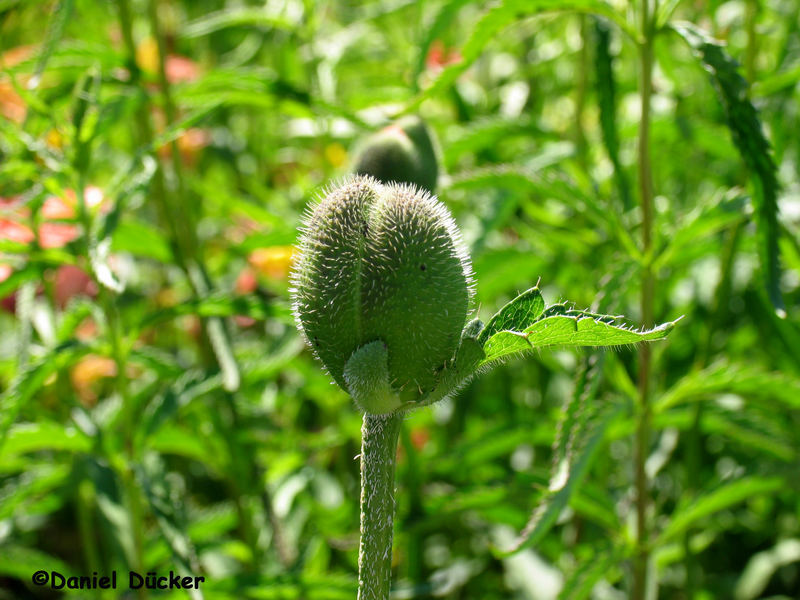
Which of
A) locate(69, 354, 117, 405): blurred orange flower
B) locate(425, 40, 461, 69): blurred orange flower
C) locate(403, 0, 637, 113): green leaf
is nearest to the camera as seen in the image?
locate(403, 0, 637, 113): green leaf

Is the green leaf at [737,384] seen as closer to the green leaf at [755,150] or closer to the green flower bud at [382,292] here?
the green leaf at [755,150]

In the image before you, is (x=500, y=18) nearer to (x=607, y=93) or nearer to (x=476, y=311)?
(x=607, y=93)

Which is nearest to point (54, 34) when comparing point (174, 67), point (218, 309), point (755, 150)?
point (218, 309)

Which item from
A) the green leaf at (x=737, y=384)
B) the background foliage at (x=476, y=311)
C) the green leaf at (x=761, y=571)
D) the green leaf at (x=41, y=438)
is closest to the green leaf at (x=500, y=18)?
the background foliage at (x=476, y=311)

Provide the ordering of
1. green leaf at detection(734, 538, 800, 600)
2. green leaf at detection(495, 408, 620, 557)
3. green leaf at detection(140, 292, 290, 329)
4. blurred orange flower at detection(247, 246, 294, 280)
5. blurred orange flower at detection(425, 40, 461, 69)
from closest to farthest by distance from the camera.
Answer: green leaf at detection(495, 408, 620, 557)
green leaf at detection(140, 292, 290, 329)
green leaf at detection(734, 538, 800, 600)
blurred orange flower at detection(247, 246, 294, 280)
blurred orange flower at detection(425, 40, 461, 69)

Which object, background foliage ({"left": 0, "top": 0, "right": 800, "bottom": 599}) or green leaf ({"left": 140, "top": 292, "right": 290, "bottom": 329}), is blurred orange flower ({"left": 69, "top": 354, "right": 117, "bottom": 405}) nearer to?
background foliage ({"left": 0, "top": 0, "right": 800, "bottom": 599})

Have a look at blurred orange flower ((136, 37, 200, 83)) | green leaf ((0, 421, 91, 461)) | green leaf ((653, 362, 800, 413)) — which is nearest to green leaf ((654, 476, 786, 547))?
green leaf ((653, 362, 800, 413))
